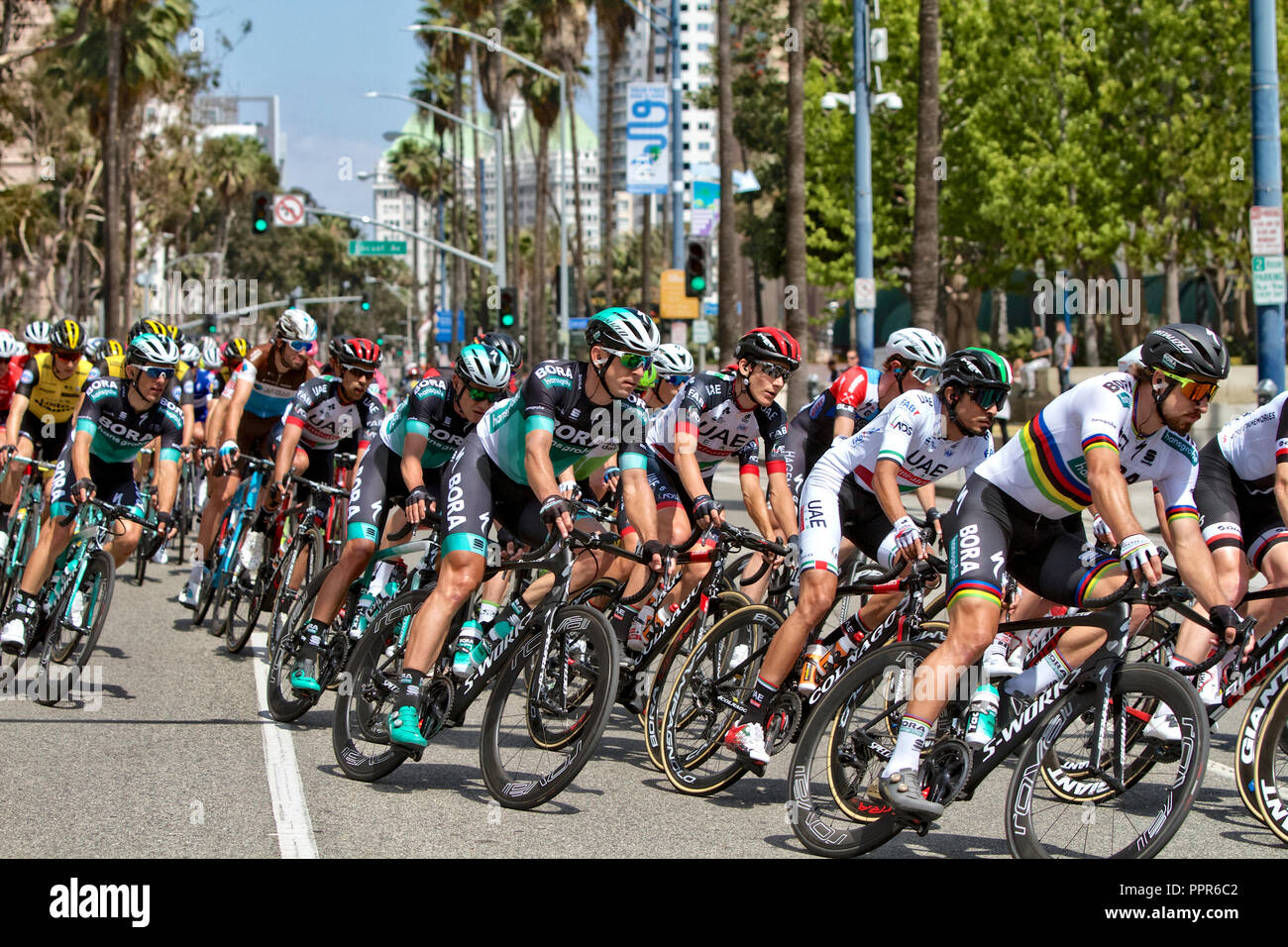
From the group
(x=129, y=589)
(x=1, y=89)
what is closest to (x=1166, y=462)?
(x=129, y=589)

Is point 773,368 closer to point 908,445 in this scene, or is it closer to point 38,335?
point 908,445

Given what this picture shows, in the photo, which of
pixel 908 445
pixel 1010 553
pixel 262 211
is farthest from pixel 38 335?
pixel 262 211

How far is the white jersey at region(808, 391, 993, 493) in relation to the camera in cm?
720

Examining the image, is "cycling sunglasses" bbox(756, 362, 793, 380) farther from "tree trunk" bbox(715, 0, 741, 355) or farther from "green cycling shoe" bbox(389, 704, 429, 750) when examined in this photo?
"tree trunk" bbox(715, 0, 741, 355)

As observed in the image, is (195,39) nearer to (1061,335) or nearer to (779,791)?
(1061,335)

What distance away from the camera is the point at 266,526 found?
11.1 m

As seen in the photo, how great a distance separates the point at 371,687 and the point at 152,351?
3.81m

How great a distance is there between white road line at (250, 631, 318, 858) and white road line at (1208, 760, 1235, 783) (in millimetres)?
4284

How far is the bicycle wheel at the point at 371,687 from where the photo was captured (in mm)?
7141

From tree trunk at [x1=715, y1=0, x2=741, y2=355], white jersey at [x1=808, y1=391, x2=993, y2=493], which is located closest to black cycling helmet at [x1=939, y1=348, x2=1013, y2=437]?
white jersey at [x1=808, y1=391, x2=993, y2=493]

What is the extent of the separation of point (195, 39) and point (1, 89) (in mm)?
7019

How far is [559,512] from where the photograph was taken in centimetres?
648

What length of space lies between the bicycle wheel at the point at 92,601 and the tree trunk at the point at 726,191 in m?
24.5

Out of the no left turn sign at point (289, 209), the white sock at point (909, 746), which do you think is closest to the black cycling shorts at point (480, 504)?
the white sock at point (909, 746)
